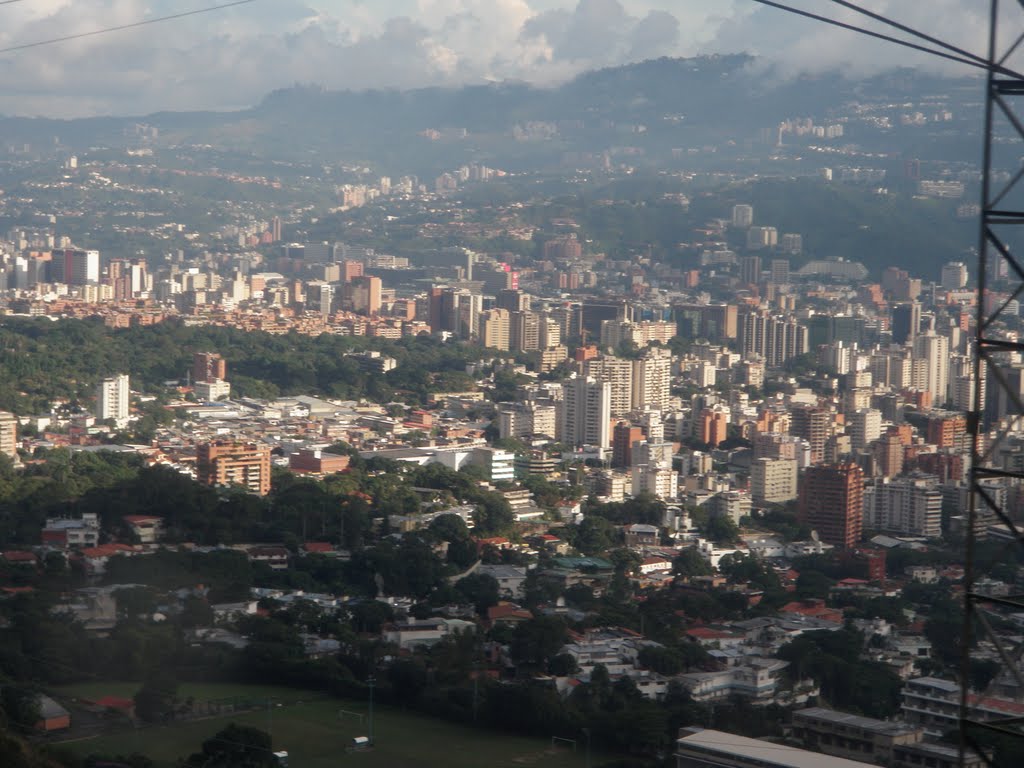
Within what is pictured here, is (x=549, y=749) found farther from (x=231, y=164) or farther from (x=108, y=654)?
(x=231, y=164)

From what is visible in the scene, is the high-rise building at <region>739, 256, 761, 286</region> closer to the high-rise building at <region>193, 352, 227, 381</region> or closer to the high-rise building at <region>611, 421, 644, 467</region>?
the high-rise building at <region>193, 352, 227, 381</region>

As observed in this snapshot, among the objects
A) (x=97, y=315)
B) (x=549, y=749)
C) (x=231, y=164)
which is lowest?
(x=549, y=749)

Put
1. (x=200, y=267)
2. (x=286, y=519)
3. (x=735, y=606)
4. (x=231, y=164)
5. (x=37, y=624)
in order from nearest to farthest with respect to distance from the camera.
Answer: (x=37, y=624) < (x=735, y=606) < (x=286, y=519) < (x=200, y=267) < (x=231, y=164)

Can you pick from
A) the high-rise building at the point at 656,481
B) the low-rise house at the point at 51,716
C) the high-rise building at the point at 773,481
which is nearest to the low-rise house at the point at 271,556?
the low-rise house at the point at 51,716

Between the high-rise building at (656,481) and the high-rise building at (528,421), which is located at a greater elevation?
the high-rise building at (528,421)

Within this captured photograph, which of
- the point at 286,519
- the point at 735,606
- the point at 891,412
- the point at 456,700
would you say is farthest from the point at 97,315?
the point at 456,700

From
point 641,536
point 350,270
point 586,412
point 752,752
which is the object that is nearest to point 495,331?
point 586,412

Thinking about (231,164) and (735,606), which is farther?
(231,164)

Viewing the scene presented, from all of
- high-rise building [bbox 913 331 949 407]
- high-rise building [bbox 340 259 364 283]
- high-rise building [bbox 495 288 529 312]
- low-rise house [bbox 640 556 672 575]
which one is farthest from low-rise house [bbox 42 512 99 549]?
high-rise building [bbox 340 259 364 283]

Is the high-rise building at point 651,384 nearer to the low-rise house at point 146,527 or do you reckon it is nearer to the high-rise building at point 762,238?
the low-rise house at point 146,527
